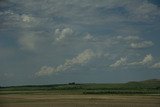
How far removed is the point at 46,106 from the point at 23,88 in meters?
22.6

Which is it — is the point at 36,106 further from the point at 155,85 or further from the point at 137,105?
the point at 155,85

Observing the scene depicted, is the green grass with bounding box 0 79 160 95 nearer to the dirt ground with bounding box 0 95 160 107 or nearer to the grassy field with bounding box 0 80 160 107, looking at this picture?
the grassy field with bounding box 0 80 160 107

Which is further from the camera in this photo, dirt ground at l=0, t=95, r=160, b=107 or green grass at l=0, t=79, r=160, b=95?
green grass at l=0, t=79, r=160, b=95

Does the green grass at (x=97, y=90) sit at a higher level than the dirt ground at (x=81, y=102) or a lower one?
higher

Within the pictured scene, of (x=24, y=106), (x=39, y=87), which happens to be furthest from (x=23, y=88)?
(x=24, y=106)

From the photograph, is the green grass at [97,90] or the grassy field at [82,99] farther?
the green grass at [97,90]

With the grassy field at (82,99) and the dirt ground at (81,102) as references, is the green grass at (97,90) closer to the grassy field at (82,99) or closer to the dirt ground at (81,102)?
the grassy field at (82,99)

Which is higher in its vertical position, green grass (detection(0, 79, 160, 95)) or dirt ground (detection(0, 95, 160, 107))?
green grass (detection(0, 79, 160, 95))

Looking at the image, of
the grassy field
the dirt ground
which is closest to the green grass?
the grassy field

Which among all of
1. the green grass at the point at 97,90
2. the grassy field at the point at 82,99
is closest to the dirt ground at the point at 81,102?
the grassy field at the point at 82,99

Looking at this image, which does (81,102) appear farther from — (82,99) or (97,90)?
(97,90)

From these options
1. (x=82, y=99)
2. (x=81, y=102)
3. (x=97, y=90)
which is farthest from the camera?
(x=97, y=90)

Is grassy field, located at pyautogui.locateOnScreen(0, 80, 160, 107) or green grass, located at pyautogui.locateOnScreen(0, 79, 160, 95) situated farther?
green grass, located at pyautogui.locateOnScreen(0, 79, 160, 95)

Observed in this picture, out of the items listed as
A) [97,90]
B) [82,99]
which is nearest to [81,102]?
[82,99]
